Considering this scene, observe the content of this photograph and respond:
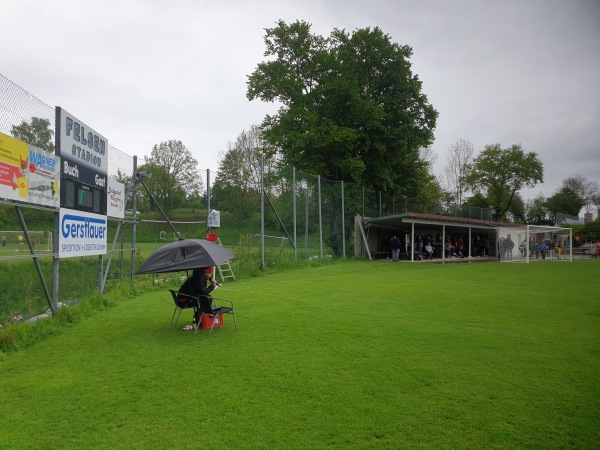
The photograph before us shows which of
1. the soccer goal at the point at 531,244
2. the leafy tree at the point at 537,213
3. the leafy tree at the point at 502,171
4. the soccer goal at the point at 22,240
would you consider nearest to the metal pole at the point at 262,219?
the soccer goal at the point at 22,240

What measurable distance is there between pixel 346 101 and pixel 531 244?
1688 cm

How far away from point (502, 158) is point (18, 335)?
5536 cm

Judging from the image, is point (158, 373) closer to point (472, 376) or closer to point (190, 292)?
point (190, 292)

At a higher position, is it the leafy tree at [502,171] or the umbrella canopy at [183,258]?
the leafy tree at [502,171]

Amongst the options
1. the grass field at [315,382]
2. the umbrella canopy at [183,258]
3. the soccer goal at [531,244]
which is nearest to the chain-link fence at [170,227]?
the grass field at [315,382]

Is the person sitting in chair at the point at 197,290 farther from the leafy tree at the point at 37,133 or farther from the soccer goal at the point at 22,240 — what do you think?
the leafy tree at the point at 37,133

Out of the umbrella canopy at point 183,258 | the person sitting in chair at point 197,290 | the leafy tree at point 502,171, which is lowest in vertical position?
the person sitting in chair at point 197,290

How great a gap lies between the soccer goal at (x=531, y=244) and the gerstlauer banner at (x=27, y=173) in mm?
28411

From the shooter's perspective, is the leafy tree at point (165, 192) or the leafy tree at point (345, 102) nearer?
the leafy tree at point (165, 192)

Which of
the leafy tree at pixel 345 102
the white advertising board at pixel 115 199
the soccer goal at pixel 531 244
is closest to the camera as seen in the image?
the white advertising board at pixel 115 199

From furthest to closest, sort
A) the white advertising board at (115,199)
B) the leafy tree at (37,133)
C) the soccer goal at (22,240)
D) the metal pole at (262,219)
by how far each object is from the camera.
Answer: the metal pole at (262,219) < the white advertising board at (115,199) < the soccer goal at (22,240) < the leafy tree at (37,133)

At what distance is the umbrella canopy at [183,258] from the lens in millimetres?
6703

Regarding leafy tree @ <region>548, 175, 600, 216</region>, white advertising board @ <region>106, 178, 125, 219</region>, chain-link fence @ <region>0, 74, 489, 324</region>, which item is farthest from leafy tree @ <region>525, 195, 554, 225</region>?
white advertising board @ <region>106, 178, 125, 219</region>

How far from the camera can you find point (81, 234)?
9.10m
